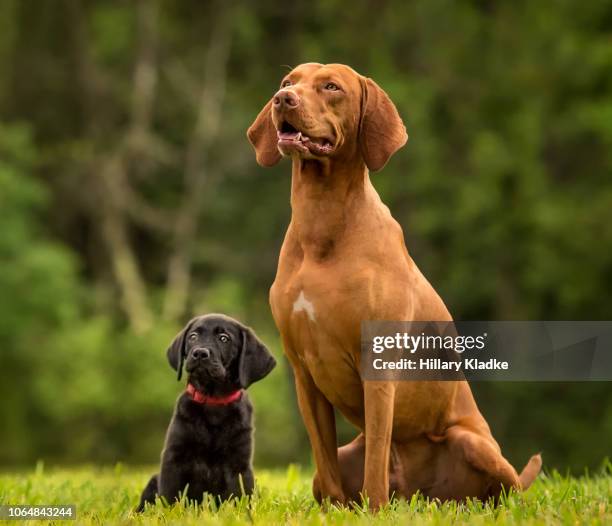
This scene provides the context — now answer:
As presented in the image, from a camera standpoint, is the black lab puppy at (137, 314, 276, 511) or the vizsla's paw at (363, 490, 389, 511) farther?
the black lab puppy at (137, 314, 276, 511)

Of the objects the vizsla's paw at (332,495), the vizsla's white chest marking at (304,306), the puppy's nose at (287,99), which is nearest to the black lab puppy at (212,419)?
the vizsla's paw at (332,495)

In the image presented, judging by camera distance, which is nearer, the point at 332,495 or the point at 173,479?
the point at 332,495

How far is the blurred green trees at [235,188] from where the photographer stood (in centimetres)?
2127

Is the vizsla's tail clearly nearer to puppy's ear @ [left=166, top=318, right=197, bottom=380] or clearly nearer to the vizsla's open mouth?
puppy's ear @ [left=166, top=318, right=197, bottom=380]

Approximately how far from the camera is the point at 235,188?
26.0 meters

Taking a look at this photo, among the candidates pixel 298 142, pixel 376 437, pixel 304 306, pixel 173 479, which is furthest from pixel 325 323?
pixel 173 479

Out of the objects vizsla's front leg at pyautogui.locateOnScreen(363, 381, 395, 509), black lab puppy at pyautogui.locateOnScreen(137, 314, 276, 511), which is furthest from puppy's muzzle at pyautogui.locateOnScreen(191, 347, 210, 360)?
vizsla's front leg at pyautogui.locateOnScreen(363, 381, 395, 509)

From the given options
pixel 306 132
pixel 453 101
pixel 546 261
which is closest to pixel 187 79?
pixel 453 101

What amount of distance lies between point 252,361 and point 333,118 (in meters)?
1.44

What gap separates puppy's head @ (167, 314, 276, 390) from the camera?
5.51m

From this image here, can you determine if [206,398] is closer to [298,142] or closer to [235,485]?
[235,485]

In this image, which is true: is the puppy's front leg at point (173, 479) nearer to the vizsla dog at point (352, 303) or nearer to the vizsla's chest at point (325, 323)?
the vizsla dog at point (352, 303)

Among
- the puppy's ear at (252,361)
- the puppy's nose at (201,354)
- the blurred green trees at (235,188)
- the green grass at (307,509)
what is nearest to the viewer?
the green grass at (307,509)

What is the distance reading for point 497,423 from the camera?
2177cm
